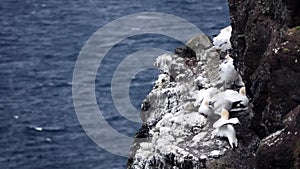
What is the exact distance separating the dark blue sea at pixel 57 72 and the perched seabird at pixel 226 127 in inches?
2280

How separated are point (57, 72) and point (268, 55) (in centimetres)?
9914

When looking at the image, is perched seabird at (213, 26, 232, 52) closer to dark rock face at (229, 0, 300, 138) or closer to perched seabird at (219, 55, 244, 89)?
perched seabird at (219, 55, 244, 89)

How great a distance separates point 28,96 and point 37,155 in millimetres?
20561

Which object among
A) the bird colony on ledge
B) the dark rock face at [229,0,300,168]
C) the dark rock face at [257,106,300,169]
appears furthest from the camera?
the bird colony on ledge

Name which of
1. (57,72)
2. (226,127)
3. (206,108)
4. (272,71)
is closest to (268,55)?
(272,71)

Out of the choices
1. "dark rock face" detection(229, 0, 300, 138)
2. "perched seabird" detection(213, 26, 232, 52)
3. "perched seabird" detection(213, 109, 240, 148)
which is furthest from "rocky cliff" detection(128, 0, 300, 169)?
"perched seabird" detection(213, 26, 232, 52)

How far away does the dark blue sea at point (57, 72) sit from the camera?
271 ft

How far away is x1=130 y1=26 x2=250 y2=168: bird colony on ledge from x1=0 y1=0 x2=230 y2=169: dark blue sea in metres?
53.5

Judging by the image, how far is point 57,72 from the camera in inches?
4365

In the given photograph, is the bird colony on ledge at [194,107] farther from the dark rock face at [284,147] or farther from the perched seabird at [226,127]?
the dark rock face at [284,147]

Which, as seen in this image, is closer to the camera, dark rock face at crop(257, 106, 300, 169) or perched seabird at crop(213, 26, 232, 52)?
dark rock face at crop(257, 106, 300, 169)

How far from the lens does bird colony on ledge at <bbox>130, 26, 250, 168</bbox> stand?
611 inches

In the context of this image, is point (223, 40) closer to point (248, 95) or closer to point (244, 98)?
point (244, 98)

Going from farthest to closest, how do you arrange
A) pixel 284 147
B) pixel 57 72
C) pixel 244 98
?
pixel 57 72 < pixel 244 98 < pixel 284 147
